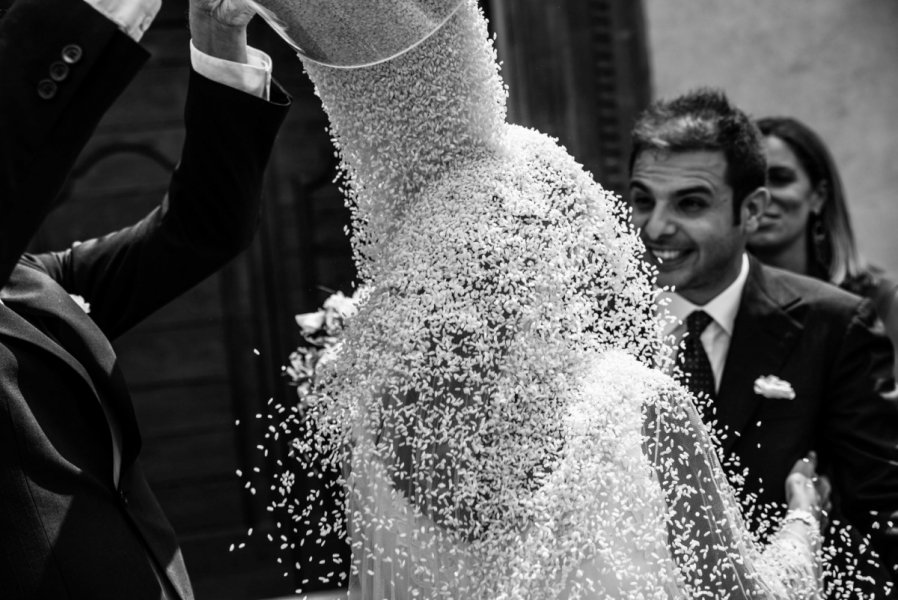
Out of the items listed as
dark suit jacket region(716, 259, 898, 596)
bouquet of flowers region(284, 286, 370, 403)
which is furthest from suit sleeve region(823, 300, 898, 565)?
bouquet of flowers region(284, 286, 370, 403)

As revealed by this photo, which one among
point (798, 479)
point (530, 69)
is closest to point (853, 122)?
point (530, 69)

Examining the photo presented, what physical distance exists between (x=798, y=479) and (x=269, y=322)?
2808mm

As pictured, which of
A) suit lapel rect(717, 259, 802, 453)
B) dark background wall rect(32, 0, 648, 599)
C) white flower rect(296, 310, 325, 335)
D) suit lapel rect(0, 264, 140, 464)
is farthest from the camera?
dark background wall rect(32, 0, 648, 599)

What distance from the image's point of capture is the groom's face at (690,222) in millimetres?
2740

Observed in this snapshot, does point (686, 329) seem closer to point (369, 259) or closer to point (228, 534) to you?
point (369, 259)

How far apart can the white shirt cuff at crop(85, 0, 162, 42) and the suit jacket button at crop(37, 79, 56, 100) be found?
9 cm

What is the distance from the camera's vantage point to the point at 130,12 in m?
1.20

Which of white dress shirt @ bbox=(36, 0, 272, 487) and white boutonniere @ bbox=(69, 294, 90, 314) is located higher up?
white dress shirt @ bbox=(36, 0, 272, 487)

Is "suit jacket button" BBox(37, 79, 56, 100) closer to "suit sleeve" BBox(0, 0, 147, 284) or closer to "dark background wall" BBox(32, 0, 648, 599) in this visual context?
"suit sleeve" BBox(0, 0, 147, 284)

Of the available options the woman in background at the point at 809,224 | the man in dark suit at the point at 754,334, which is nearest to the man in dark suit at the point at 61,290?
the man in dark suit at the point at 754,334

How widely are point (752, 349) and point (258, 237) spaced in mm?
2643

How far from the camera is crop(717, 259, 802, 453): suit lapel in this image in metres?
2.55

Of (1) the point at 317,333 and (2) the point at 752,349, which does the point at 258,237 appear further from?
(2) the point at 752,349

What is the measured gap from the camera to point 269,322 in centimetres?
475
